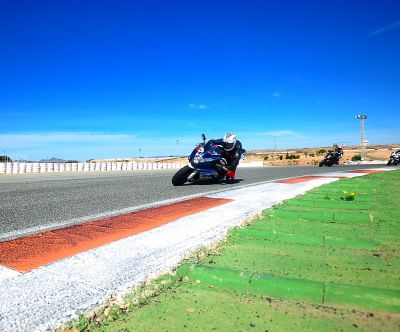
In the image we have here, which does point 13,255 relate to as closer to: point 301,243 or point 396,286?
point 301,243

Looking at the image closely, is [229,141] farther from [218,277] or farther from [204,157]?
[218,277]

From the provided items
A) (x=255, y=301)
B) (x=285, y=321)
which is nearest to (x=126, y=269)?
A: (x=255, y=301)

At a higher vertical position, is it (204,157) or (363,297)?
(204,157)

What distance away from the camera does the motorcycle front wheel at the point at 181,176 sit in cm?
1136

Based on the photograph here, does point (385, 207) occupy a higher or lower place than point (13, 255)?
higher

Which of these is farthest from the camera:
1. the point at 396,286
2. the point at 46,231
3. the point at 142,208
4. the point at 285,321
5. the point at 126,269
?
the point at 142,208

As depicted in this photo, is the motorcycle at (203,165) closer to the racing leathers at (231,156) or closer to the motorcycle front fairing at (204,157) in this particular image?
the motorcycle front fairing at (204,157)

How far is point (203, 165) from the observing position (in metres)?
11.4

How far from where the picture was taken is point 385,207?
5410 mm

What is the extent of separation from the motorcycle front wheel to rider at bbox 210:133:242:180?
1.33m

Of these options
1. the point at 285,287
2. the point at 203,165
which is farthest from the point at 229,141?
the point at 285,287

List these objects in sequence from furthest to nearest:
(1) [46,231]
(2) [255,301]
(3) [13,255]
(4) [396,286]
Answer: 1. (1) [46,231]
2. (3) [13,255]
3. (4) [396,286]
4. (2) [255,301]

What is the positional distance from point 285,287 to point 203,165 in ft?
30.3

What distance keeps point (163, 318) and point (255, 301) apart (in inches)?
23.4
